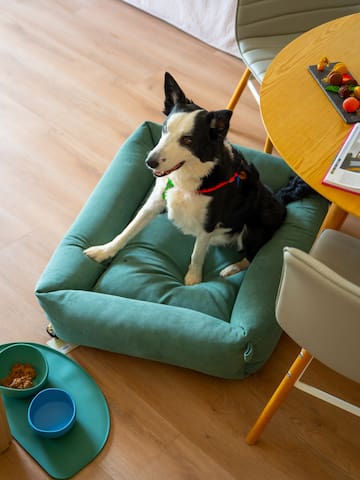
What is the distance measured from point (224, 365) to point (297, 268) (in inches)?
31.5

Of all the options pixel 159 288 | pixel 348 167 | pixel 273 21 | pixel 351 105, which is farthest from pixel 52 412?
pixel 273 21

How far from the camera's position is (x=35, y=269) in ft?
6.82

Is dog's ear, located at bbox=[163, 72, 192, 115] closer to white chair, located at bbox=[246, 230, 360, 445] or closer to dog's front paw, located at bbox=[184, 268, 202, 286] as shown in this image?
dog's front paw, located at bbox=[184, 268, 202, 286]

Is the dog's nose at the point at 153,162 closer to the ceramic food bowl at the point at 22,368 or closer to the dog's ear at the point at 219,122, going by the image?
the dog's ear at the point at 219,122

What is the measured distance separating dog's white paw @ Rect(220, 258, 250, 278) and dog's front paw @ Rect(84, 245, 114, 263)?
0.45 metres

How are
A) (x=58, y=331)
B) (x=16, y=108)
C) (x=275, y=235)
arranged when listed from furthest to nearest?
(x=16, y=108) < (x=275, y=235) < (x=58, y=331)

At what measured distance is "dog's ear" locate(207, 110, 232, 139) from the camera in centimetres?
154

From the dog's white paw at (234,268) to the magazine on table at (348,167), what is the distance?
686mm

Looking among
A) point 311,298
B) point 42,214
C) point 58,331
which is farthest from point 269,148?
point 311,298

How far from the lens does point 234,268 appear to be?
78.7 inches

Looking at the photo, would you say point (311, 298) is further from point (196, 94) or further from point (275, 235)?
point (196, 94)

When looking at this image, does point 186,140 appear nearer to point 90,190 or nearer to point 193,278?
point 193,278

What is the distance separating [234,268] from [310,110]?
0.69 meters

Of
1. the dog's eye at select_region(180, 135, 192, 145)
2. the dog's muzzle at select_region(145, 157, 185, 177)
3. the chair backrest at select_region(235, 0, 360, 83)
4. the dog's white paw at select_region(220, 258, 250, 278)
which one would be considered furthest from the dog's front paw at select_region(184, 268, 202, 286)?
the chair backrest at select_region(235, 0, 360, 83)
